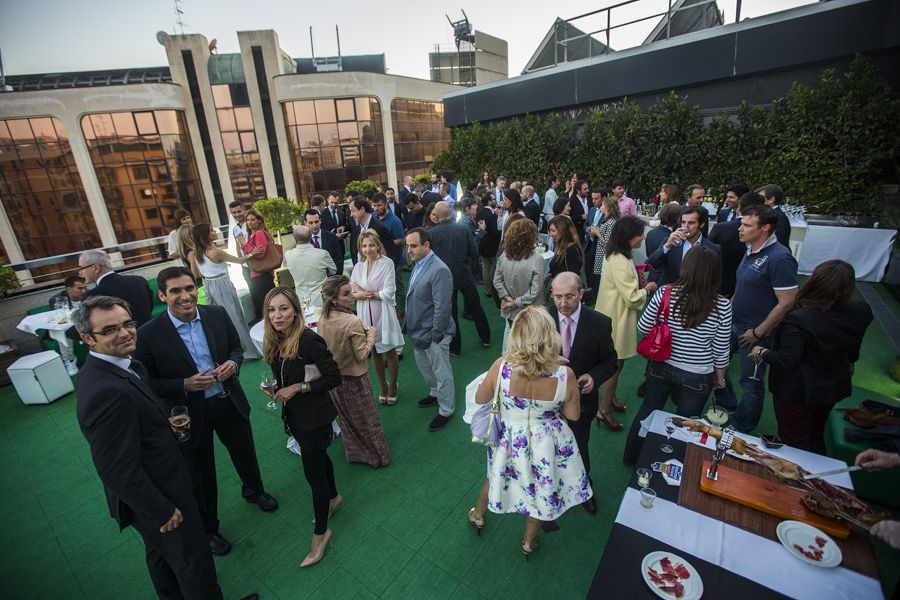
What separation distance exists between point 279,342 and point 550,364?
1722 millimetres

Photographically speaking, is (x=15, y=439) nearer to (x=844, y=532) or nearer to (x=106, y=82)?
(x=844, y=532)

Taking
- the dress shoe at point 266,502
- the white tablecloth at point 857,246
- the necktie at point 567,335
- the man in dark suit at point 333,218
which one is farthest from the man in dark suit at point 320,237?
the white tablecloth at point 857,246

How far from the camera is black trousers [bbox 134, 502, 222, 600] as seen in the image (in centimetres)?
194

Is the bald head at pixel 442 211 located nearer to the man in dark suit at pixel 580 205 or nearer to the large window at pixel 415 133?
the man in dark suit at pixel 580 205

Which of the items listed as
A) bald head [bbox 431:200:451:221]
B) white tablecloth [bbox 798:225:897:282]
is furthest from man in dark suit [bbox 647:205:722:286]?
white tablecloth [bbox 798:225:897:282]

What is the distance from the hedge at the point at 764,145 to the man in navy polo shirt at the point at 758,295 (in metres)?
5.15

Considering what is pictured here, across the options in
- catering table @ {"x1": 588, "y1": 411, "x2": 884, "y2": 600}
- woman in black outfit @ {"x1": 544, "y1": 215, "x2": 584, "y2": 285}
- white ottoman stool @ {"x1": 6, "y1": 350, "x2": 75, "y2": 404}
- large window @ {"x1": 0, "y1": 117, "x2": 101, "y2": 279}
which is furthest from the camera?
large window @ {"x1": 0, "y1": 117, "x2": 101, "y2": 279}

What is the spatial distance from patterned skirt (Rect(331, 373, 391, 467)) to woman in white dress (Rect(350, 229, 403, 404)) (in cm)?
72

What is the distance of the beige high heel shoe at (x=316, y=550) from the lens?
2.61 metres

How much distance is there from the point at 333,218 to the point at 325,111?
20.3 metres

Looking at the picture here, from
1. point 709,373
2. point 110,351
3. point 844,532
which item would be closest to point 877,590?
point 844,532

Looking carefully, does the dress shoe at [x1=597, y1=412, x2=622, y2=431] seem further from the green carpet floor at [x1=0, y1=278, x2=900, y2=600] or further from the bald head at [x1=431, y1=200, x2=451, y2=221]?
the bald head at [x1=431, y1=200, x2=451, y2=221]

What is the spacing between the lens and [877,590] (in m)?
1.51

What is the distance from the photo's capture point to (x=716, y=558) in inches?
66.3
